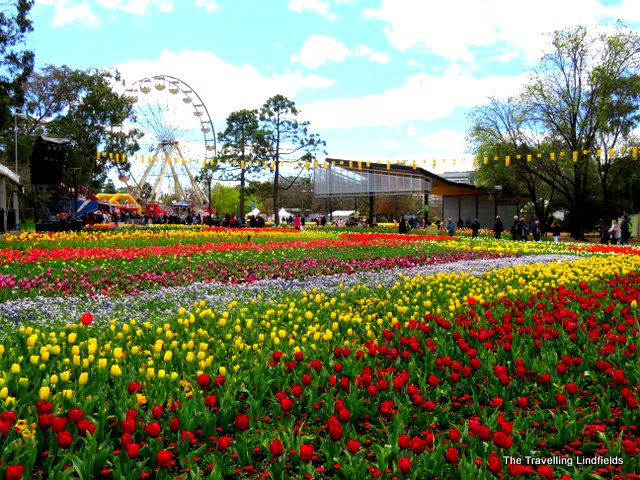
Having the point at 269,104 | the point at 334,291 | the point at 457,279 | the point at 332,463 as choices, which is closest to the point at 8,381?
the point at 332,463

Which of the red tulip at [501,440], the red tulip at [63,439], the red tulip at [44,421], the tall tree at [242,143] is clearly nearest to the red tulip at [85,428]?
the red tulip at [44,421]

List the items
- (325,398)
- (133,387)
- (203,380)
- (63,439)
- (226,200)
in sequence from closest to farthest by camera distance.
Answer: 1. (63,439)
2. (133,387)
3. (203,380)
4. (325,398)
5. (226,200)

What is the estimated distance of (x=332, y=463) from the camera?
9.21ft

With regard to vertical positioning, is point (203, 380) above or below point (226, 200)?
below

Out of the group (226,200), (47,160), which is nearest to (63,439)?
(47,160)

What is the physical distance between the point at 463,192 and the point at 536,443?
46435 millimetres

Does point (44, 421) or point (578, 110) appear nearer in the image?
point (44, 421)

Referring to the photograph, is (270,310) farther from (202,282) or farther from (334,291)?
(202,282)

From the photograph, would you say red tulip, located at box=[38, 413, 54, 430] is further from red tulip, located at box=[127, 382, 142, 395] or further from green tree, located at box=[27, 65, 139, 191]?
green tree, located at box=[27, 65, 139, 191]

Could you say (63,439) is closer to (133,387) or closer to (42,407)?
(42,407)

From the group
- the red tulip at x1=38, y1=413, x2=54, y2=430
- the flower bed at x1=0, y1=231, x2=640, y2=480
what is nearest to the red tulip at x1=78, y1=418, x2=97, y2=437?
the flower bed at x1=0, y1=231, x2=640, y2=480

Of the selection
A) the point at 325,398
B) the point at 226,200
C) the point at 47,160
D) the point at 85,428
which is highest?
the point at 226,200

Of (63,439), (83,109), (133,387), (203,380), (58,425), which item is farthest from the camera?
(83,109)

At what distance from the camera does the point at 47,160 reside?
24828 millimetres
